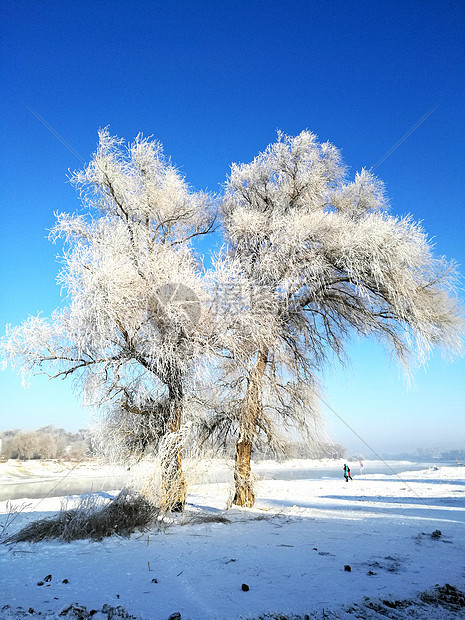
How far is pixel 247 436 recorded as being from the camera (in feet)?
29.9

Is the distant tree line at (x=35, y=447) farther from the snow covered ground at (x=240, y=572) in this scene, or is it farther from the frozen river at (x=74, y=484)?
the snow covered ground at (x=240, y=572)

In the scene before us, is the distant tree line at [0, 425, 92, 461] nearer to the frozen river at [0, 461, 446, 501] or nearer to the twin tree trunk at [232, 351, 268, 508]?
Result: the frozen river at [0, 461, 446, 501]

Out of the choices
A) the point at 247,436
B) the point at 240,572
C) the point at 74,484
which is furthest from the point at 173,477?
the point at 74,484

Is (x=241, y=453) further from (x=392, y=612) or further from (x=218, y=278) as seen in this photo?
(x=392, y=612)

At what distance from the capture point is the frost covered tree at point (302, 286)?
8672mm

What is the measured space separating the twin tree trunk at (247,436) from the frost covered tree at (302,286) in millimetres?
24

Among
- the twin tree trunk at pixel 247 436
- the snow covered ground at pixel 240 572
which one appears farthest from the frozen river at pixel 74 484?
the snow covered ground at pixel 240 572

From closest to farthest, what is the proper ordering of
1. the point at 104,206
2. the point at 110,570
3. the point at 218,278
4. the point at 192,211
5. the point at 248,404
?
the point at 110,570 → the point at 218,278 → the point at 248,404 → the point at 104,206 → the point at 192,211

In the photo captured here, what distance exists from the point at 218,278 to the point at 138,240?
227 cm

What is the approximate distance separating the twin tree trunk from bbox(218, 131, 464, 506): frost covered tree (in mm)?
24

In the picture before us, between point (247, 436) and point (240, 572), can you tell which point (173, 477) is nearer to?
point (247, 436)

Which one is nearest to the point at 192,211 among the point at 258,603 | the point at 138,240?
the point at 138,240

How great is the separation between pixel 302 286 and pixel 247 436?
12.9ft

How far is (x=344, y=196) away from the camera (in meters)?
11.8
